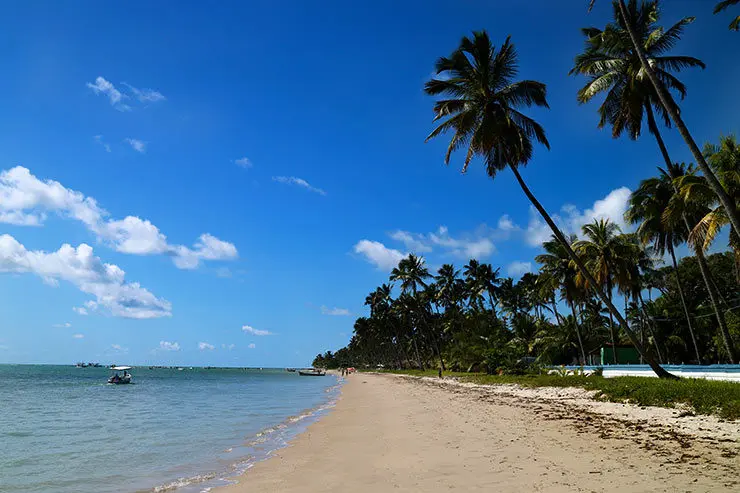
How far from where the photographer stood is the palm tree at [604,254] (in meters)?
30.2

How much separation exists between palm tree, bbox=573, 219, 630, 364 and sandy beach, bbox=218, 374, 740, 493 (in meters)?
16.7

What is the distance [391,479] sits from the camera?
7.96 meters

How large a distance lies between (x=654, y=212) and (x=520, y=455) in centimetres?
2307

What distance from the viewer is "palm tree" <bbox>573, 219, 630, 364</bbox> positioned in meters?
30.2

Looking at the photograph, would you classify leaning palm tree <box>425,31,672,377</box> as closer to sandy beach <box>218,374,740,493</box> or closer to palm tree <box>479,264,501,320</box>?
sandy beach <box>218,374,740,493</box>

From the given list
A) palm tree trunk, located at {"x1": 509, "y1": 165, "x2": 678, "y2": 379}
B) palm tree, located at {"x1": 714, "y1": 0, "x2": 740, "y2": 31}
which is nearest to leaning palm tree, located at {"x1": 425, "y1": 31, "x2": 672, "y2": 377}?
palm tree trunk, located at {"x1": 509, "y1": 165, "x2": 678, "y2": 379}

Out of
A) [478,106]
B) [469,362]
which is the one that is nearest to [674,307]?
[469,362]

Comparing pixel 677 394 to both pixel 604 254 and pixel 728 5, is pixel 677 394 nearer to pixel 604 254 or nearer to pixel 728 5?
pixel 728 5

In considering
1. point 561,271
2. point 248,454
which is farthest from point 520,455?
point 561,271

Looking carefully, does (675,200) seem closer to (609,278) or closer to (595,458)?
(609,278)

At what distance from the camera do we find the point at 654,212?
2661 cm

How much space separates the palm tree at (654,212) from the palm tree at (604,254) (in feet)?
8.38

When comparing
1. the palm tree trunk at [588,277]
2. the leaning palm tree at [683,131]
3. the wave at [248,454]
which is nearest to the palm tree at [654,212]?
the palm tree trunk at [588,277]

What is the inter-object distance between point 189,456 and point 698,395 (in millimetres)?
15089
